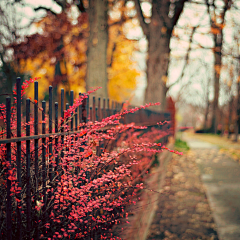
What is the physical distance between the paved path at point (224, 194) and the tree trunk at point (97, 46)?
4121 millimetres

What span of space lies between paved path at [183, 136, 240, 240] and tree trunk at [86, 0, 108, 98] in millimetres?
4121

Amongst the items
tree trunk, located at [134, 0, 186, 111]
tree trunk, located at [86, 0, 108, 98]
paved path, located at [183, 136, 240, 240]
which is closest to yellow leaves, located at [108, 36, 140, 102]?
tree trunk, located at [134, 0, 186, 111]

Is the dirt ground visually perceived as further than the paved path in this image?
No

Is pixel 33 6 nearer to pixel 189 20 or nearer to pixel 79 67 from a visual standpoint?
pixel 79 67

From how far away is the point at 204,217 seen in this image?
4.91 metres

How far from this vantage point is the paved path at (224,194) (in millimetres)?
4385

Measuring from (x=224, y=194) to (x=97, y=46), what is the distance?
18.2 feet

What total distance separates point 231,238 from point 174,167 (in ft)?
19.5

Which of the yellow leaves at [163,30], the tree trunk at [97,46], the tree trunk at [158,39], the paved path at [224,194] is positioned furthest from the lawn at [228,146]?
the tree trunk at [97,46]

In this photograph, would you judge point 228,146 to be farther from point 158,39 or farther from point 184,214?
point 184,214

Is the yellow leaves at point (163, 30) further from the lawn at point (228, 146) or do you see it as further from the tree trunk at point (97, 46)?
the lawn at point (228, 146)

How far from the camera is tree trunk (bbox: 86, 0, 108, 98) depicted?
780 cm

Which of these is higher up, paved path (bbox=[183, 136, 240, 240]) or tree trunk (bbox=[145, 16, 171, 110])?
tree trunk (bbox=[145, 16, 171, 110])

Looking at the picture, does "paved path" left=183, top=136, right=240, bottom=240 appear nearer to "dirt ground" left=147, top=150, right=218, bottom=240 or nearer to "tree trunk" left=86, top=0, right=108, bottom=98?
"dirt ground" left=147, top=150, right=218, bottom=240
